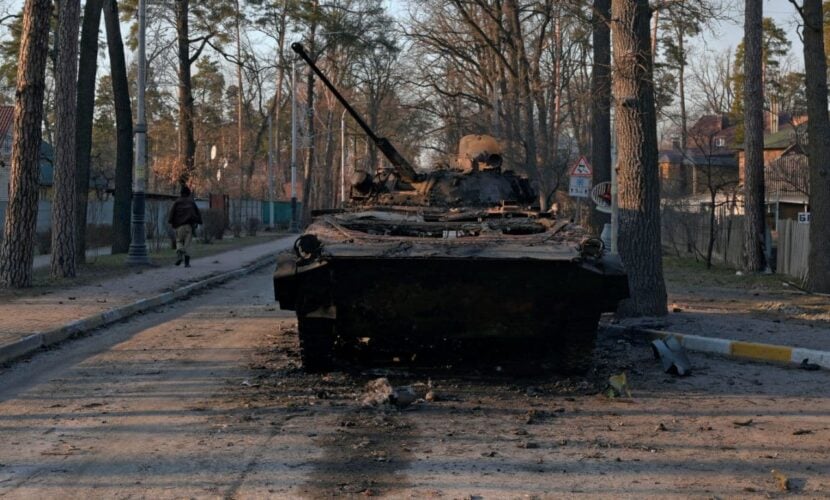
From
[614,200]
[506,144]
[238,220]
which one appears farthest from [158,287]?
[238,220]

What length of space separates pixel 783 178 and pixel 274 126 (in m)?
40.4

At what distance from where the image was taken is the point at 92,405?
721cm

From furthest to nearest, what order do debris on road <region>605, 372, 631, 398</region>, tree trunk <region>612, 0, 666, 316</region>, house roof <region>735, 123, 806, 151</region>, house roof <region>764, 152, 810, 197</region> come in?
house roof <region>735, 123, 806, 151</region> → house roof <region>764, 152, 810, 197</region> → tree trunk <region>612, 0, 666, 316</region> → debris on road <region>605, 372, 631, 398</region>

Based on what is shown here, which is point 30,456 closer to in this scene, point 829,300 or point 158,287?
point 158,287

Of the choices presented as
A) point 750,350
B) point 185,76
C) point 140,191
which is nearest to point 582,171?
point 140,191

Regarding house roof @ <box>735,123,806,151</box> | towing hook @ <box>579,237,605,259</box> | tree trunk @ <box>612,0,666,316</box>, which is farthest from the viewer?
house roof @ <box>735,123,806,151</box>

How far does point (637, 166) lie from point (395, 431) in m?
6.77

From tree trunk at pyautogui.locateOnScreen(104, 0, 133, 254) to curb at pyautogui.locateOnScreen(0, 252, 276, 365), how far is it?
24.0 ft

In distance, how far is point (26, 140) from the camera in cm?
1516

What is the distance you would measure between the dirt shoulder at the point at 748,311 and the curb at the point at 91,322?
20.9 ft

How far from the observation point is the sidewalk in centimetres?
1033

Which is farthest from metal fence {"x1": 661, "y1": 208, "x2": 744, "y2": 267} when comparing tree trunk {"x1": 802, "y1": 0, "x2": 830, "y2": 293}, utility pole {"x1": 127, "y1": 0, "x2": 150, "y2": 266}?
utility pole {"x1": 127, "y1": 0, "x2": 150, "y2": 266}

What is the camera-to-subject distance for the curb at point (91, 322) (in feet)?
31.4

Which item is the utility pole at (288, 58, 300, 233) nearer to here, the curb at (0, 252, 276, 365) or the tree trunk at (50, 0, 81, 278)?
the curb at (0, 252, 276, 365)
